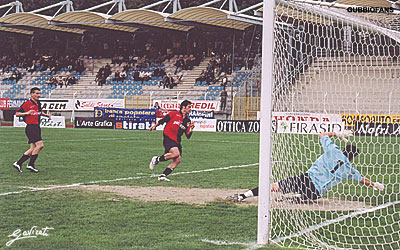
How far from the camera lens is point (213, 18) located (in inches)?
1515

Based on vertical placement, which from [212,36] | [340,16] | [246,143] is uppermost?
[212,36]

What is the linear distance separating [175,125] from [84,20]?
3229 centimetres

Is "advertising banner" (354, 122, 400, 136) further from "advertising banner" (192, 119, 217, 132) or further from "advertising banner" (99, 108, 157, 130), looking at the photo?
"advertising banner" (99, 108, 157, 130)

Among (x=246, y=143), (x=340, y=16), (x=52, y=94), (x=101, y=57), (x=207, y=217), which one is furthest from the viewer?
(x=101, y=57)

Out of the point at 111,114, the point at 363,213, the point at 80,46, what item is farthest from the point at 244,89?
the point at 363,213

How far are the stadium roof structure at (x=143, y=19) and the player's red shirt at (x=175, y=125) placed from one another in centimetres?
2778

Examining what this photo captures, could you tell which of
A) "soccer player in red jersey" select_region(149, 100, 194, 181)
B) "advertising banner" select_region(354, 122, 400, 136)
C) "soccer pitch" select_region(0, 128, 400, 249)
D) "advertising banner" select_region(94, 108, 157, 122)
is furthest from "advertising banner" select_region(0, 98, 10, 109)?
"soccer player in red jersey" select_region(149, 100, 194, 181)

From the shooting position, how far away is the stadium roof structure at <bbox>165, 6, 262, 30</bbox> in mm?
37031

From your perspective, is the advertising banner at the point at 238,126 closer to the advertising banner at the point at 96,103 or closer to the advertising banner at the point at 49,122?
the advertising banner at the point at 96,103

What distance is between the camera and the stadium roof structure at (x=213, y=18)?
37.0 metres

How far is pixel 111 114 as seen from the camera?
3400cm

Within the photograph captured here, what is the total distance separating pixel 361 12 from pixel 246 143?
50.7ft

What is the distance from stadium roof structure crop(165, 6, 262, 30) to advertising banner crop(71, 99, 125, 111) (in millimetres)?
6450

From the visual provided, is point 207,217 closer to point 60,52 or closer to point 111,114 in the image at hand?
point 111,114
